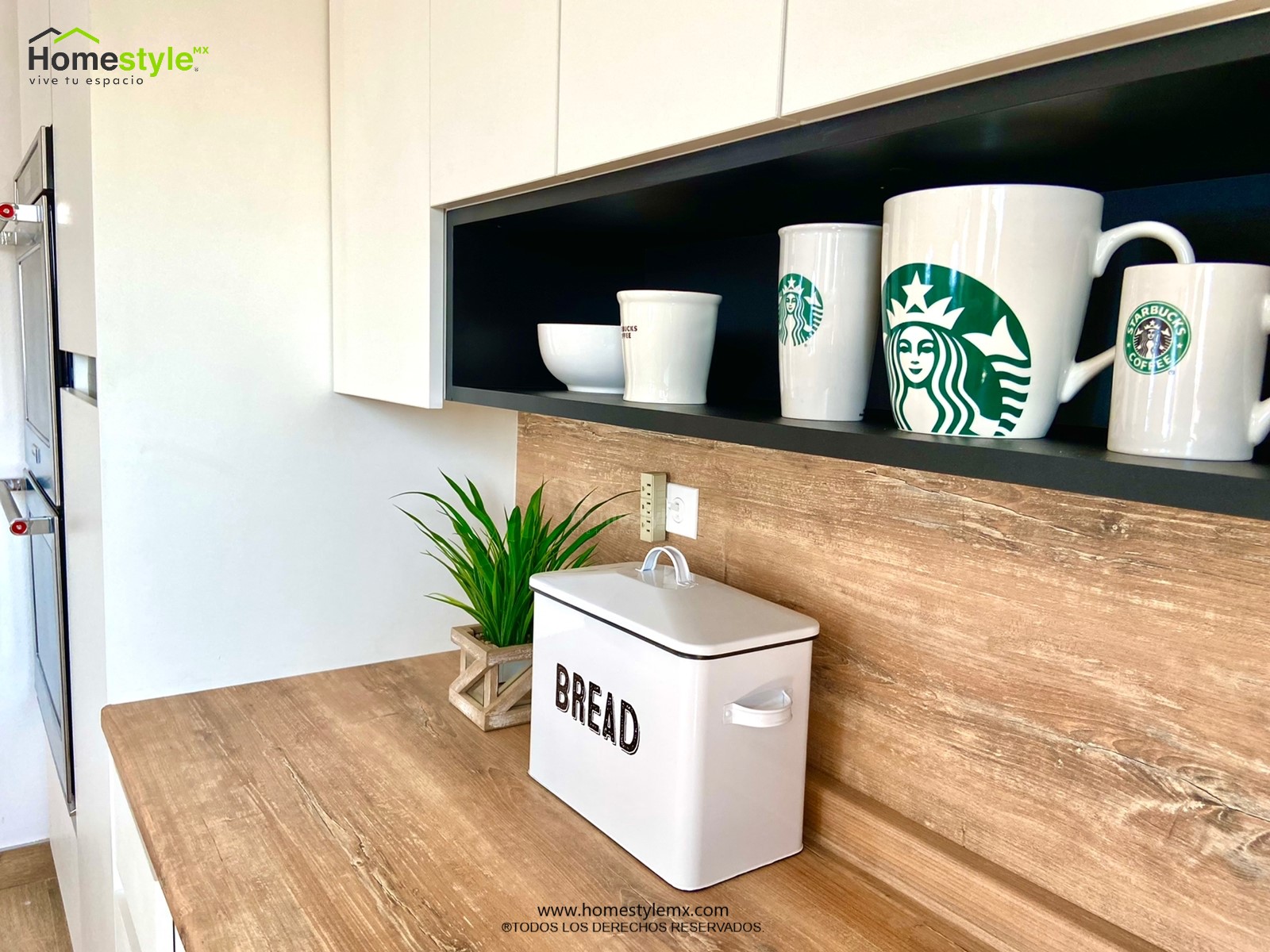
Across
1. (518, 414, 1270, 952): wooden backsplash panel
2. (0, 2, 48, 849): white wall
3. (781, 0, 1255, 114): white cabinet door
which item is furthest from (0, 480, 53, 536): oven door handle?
(781, 0, 1255, 114): white cabinet door

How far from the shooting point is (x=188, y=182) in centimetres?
144

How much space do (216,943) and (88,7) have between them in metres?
1.31

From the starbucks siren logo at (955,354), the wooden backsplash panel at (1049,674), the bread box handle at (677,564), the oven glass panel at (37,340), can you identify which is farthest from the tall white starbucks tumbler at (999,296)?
the oven glass panel at (37,340)

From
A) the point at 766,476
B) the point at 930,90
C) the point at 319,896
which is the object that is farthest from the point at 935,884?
the point at 930,90

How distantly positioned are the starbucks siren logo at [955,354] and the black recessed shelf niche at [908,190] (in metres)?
0.03

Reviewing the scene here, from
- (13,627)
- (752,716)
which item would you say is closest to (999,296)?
(752,716)

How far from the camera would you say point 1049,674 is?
0.91 metres

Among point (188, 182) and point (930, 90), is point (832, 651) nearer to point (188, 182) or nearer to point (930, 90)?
point (930, 90)

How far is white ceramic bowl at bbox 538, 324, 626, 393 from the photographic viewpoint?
1.18 metres

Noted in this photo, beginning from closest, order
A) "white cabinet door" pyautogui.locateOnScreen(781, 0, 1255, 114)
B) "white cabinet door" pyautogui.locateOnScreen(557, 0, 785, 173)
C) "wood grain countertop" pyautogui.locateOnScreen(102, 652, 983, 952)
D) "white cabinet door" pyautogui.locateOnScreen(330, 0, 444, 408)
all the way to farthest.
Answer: "white cabinet door" pyautogui.locateOnScreen(781, 0, 1255, 114) < "white cabinet door" pyautogui.locateOnScreen(557, 0, 785, 173) < "wood grain countertop" pyautogui.locateOnScreen(102, 652, 983, 952) < "white cabinet door" pyautogui.locateOnScreen(330, 0, 444, 408)

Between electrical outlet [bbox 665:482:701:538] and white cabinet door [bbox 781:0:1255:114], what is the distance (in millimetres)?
741

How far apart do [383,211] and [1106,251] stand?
108 cm

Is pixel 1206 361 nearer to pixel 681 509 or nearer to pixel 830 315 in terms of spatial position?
pixel 830 315

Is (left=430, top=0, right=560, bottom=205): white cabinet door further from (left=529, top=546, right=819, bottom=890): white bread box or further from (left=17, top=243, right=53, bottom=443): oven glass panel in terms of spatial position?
(left=17, top=243, right=53, bottom=443): oven glass panel
